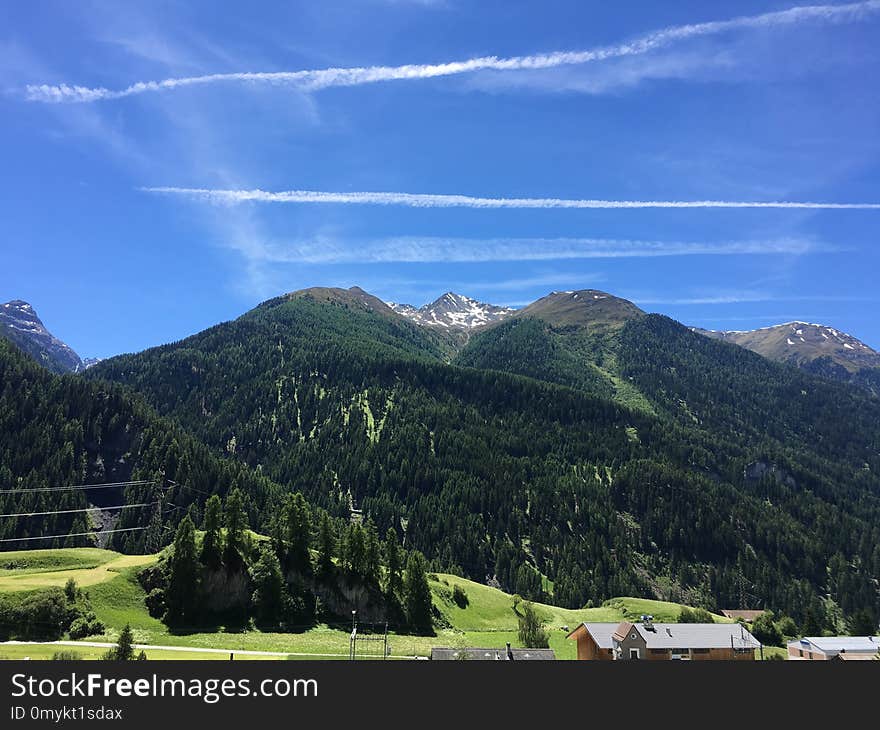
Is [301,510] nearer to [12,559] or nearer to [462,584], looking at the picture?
[12,559]

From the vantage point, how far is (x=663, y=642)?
9650 centimetres

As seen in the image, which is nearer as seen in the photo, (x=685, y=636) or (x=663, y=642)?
(x=663, y=642)

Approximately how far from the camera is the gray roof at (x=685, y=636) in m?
96.3

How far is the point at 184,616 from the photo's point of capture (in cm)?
8631

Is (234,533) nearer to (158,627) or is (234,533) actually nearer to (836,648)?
(158,627)

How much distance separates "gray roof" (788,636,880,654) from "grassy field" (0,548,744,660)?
151 ft

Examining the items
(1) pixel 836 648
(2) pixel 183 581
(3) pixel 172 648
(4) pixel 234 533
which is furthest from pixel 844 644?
(2) pixel 183 581

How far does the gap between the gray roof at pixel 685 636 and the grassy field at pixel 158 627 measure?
941 centimetres

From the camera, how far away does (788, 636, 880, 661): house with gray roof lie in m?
Result: 109

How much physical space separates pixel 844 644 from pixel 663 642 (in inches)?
1774

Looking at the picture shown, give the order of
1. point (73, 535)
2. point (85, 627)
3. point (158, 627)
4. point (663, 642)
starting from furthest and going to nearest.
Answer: point (73, 535), point (663, 642), point (158, 627), point (85, 627)

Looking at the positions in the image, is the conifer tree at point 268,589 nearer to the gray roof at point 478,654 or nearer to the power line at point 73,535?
the gray roof at point 478,654
